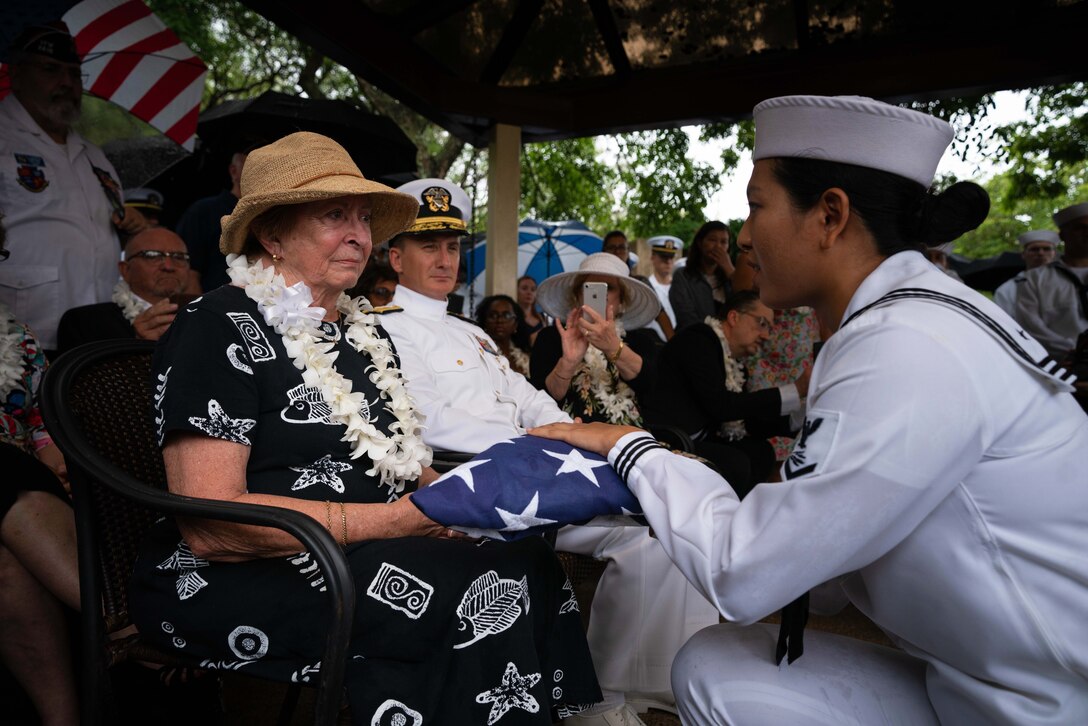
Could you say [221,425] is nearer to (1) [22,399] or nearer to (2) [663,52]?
(1) [22,399]

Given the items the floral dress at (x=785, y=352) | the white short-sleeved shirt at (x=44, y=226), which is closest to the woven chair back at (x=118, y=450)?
the white short-sleeved shirt at (x=44, y=226)

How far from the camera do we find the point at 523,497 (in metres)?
1.62

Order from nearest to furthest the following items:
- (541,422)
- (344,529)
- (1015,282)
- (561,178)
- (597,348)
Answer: (344,529) → (541,422) → (597,348) → (1015,282) → (561,178)

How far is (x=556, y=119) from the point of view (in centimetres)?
692

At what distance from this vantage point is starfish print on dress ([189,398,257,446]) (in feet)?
5.72

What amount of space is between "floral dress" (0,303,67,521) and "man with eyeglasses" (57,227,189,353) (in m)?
0.51

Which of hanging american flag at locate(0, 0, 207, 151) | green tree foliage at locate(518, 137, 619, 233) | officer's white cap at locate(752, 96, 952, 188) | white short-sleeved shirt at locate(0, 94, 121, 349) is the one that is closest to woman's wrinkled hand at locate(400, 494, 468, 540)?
officer's white cap at locate(752, 96, 952, 188)

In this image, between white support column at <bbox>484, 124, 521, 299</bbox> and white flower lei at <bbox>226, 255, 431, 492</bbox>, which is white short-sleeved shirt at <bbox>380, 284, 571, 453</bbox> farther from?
white support column at <bbox>484, 124, 521, 299</bbox>

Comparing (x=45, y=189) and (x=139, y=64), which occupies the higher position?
(x=139, y=64)

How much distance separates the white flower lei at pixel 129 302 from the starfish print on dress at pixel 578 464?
8.22 ft

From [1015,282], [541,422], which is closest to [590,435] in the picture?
[541,422]

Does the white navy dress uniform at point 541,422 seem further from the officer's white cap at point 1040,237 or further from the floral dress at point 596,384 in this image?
the officer's white cap at point 1040,237

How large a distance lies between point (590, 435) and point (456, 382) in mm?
1551

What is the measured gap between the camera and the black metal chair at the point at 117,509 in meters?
1.62
